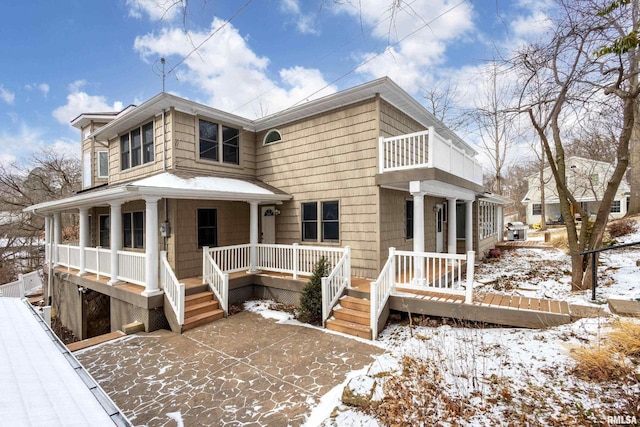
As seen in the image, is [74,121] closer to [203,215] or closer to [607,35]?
[203,215]

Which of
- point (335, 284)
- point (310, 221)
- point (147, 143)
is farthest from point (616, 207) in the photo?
point (147, 143)

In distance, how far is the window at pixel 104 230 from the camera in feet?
36.8

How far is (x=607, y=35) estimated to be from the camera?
5719 mm

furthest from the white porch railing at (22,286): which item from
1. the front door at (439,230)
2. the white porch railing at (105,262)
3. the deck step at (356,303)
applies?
the front door at (439,230)

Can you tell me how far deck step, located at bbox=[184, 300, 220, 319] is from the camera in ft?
22.5

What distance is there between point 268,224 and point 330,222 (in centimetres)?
266

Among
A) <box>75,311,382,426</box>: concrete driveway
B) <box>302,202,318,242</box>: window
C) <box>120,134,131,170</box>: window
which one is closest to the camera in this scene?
<box>75,311,382,426</box>: concrete driveway

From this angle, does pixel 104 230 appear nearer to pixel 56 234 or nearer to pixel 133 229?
pixel 56 234

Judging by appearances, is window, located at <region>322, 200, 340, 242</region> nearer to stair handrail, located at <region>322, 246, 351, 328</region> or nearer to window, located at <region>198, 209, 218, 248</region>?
stair handrail, located at <region>322, 246, 351, 328</region>

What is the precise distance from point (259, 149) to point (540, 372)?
31.5 feet

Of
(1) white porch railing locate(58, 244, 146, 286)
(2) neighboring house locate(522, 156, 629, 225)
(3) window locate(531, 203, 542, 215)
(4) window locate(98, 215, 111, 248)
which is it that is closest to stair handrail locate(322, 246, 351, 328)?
(1) white porch railing locate(58, 244, 146, 286)

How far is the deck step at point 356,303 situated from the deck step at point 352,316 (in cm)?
9

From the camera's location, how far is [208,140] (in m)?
9.46

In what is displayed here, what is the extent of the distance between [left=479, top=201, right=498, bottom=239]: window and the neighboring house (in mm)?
9941
